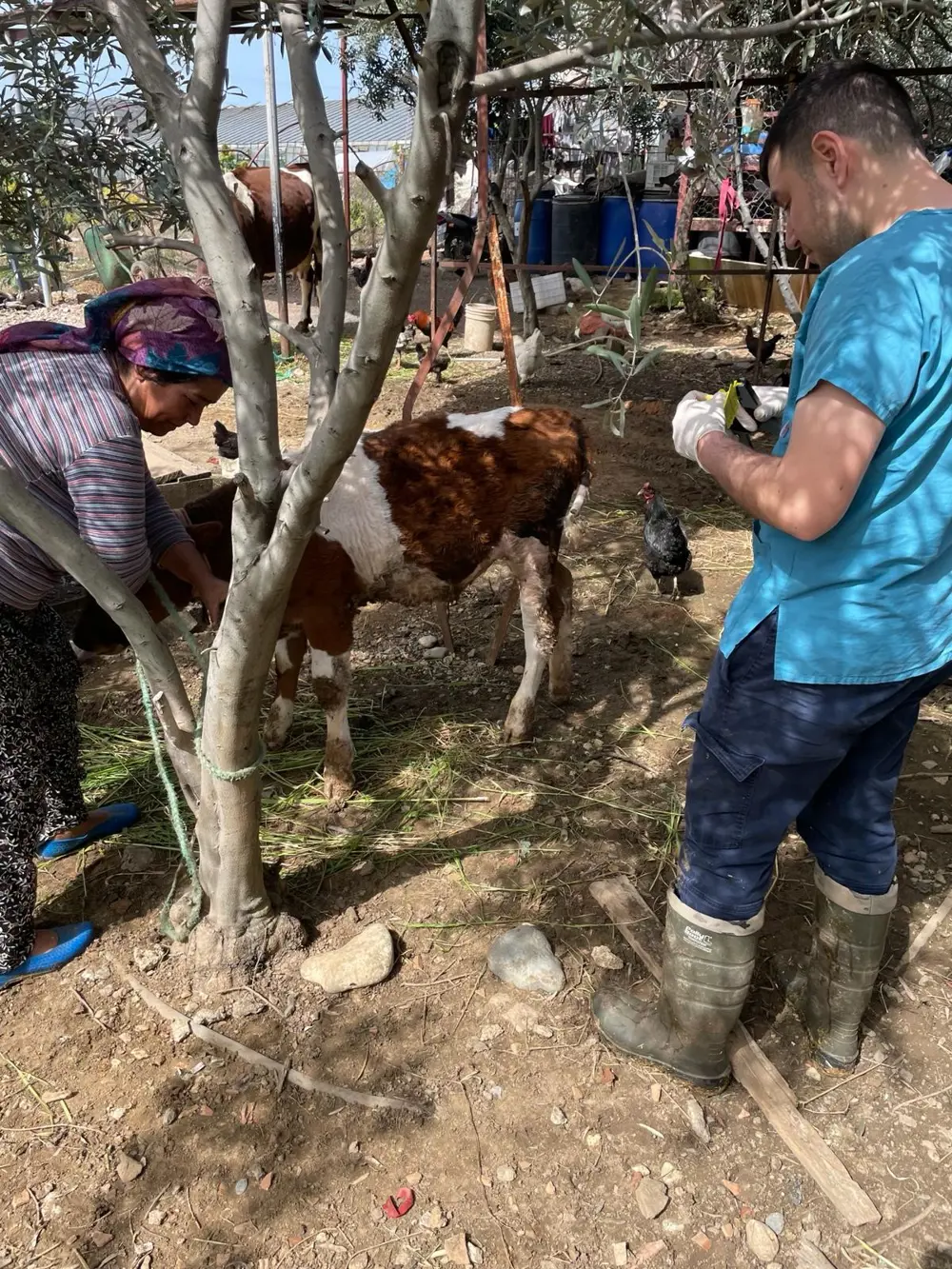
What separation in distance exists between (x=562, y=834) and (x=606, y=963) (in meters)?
0.68

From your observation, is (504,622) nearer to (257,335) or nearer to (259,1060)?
(259,1060)

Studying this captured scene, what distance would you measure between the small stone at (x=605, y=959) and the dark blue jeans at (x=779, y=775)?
0.68 metres

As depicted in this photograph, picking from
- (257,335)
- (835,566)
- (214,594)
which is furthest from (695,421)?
(214,594)

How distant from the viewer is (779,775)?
2.07 m

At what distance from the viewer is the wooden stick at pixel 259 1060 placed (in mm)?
2502

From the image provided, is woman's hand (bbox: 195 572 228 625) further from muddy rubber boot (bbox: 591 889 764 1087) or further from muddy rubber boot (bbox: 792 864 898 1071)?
muddy rubber boot (bbox: 792 864 898 1071)

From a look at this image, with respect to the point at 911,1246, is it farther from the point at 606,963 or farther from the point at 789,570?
the point at 789,570

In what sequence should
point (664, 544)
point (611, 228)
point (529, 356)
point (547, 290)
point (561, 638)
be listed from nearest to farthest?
1. point (561, 638)
2. point (664, 544)
3. point (529, 356)
4. point (547, 290)
5. point (611, 228)

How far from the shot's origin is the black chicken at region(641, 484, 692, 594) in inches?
204

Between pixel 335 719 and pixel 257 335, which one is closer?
pixel 257 335

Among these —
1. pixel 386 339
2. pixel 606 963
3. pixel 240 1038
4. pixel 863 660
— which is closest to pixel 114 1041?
pixel 240 1038

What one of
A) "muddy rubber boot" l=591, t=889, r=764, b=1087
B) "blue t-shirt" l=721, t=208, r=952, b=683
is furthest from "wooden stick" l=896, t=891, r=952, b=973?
"blue t-shirt" l=721, t=208, r=952, b=683

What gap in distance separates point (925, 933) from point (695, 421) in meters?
2.04

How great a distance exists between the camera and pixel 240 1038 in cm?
270
